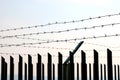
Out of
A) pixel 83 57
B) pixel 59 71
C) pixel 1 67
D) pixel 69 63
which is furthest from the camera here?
pixel 1 67

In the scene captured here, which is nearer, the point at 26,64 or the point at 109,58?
the point at 109,58

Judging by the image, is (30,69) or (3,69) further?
(30,69)

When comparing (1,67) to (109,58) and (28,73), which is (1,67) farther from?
(109,58)

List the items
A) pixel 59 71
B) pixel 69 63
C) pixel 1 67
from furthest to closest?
1. pixel 1 67
2. pixel 59 71
3. pixel 69 63

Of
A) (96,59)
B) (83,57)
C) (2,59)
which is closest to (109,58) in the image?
(96,59)

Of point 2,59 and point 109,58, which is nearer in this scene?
point 109,58

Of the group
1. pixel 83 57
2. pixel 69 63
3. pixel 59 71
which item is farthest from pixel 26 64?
pixel 69 63

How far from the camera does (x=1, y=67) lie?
27609 mm

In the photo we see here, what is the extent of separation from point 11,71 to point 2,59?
1755mm

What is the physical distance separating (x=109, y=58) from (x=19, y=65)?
9.80m

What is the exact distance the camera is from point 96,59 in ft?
65.9

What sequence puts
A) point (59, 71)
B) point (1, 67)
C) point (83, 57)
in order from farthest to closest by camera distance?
point (1, 67) → point (59, 71) → point (83, 57)

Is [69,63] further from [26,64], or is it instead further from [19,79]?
[26,64]

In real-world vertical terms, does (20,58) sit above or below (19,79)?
above
